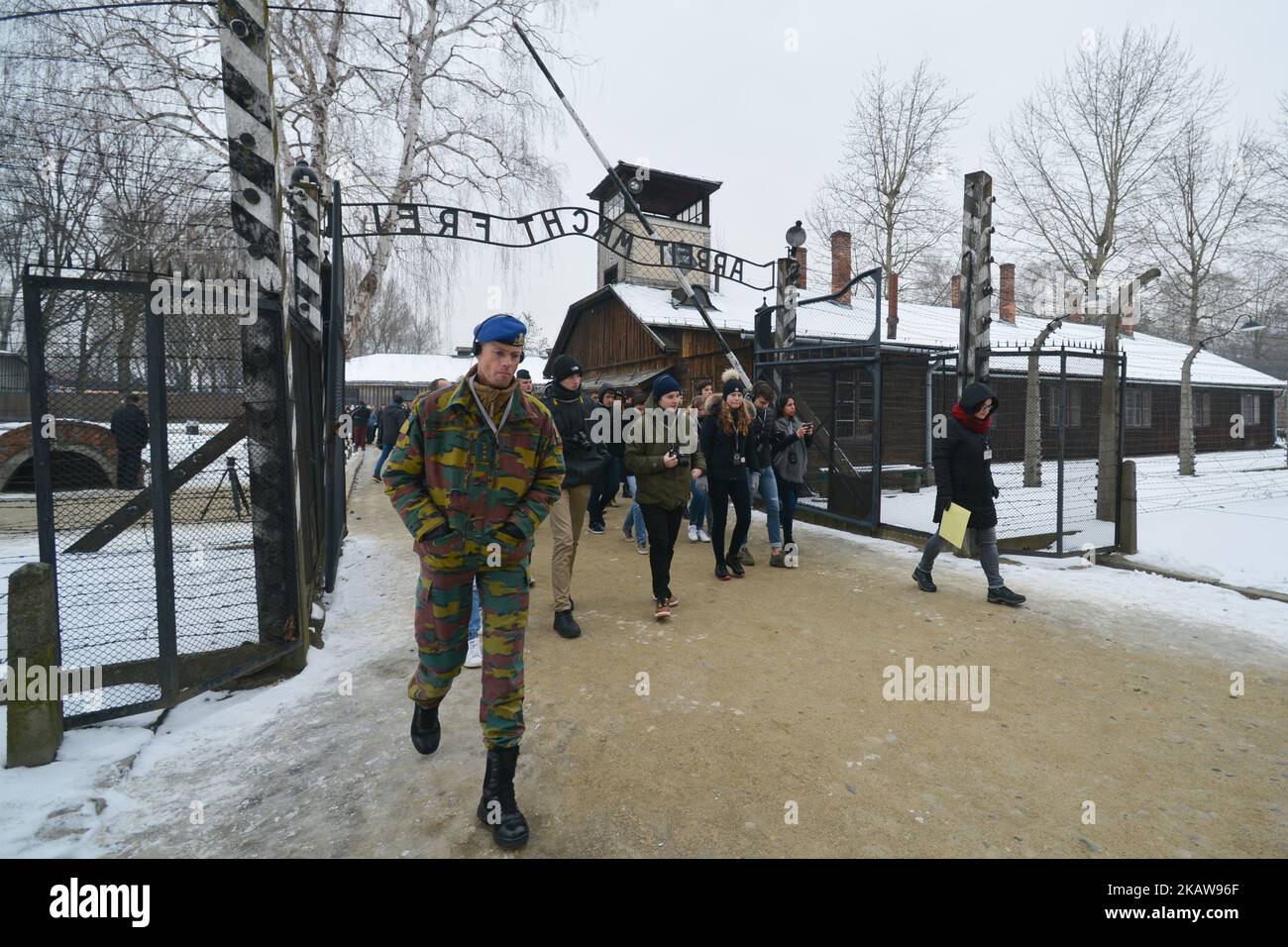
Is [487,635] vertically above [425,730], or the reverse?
[487,635]

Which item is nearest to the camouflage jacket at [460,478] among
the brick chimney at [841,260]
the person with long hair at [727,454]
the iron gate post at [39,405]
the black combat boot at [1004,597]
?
the iron gate post at [39,405]

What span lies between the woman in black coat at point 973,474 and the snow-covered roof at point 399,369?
121 ft

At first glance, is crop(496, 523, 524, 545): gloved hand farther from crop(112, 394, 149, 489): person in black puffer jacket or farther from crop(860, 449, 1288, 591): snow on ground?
crop(860, 449, 1288, 591): snow on ground

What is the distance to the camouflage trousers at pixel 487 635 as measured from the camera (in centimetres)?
271

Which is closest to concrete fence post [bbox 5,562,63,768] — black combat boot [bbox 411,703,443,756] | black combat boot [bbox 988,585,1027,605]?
black combat boot [bbox 411,703,443,756]

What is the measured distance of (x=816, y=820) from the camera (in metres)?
2.76

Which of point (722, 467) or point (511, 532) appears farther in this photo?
point (722, 467)

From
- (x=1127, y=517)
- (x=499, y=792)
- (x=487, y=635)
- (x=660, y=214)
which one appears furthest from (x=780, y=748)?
(x=660, y=214)

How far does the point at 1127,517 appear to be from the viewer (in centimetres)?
752

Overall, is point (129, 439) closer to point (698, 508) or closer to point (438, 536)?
point (438, 536)

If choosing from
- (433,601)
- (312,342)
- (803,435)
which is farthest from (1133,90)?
(433,601)

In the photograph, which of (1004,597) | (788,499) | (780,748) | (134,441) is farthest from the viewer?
(788,499)

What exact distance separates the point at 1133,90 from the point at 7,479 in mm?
25283

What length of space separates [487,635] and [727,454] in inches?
161
